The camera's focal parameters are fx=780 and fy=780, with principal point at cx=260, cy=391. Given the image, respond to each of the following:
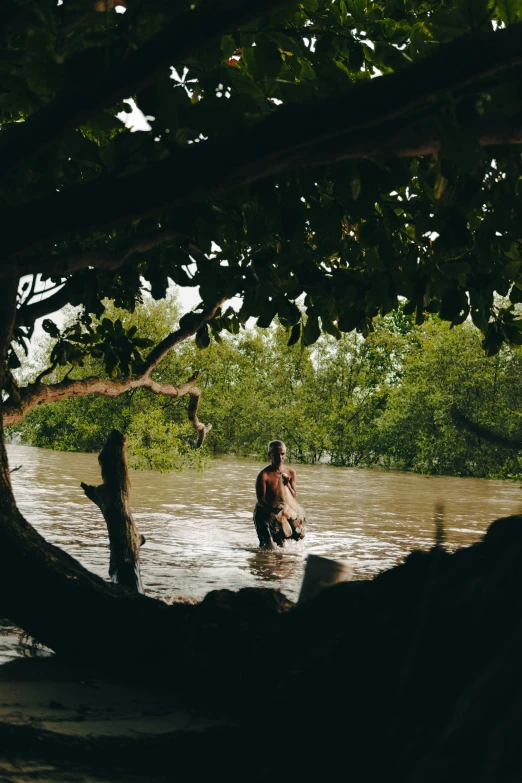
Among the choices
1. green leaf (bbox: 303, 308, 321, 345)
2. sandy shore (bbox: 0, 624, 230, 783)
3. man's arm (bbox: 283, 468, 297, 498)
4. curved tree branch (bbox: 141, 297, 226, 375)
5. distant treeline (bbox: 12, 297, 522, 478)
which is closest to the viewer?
sandy shore (bbox: 0, 624, 230, 783)

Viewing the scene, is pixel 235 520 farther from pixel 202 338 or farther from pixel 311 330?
pixel 311 330

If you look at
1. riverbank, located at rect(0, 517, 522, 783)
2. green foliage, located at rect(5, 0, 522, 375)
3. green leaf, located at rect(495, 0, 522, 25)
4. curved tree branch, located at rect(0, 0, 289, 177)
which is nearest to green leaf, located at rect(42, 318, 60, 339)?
green foliage, located at rect(5, 0, 522, 375)

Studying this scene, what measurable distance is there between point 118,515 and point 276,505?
573cm

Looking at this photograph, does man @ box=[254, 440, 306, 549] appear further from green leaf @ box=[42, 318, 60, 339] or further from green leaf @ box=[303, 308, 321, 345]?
green leaf @ box=[303, 308, 321, 345]

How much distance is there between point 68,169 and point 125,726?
3137 millimetres

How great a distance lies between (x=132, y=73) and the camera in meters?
1.86

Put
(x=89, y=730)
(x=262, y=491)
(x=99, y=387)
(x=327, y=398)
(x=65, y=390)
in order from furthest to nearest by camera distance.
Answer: (x=327, y=398) < (x=262, y=491) < (x=99, y=387) < (x=65, y=390) < (x=89, y=730)

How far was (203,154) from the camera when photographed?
6.61 feet

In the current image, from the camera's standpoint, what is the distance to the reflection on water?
1138 cm

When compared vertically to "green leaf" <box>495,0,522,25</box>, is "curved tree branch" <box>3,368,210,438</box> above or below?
below

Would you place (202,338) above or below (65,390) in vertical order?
above

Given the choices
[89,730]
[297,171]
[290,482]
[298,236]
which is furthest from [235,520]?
[89,730]

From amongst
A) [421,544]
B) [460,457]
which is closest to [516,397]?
[460,457]

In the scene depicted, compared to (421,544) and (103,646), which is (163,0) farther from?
(421,544)
